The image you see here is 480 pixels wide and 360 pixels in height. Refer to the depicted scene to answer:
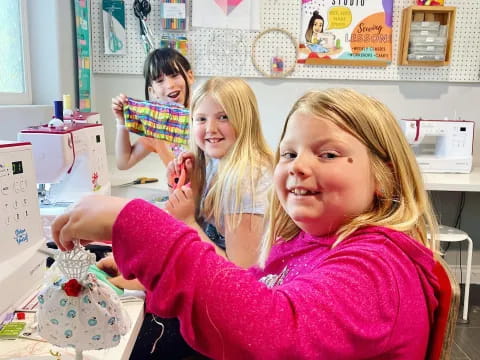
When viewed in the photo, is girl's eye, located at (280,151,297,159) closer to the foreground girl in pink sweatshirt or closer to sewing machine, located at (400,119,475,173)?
A: the foreground girl in pink sweatshirt

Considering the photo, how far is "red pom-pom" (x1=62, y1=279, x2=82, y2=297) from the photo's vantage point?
0.75m

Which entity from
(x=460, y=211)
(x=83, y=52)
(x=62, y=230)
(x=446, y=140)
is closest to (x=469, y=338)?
(x=460, y=211)

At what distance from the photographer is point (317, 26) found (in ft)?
9.86

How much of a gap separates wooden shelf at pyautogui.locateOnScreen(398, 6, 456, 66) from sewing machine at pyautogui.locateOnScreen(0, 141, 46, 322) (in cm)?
→ 259

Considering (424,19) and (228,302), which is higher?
(424,19)

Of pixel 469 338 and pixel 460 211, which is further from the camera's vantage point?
pixel 460 211

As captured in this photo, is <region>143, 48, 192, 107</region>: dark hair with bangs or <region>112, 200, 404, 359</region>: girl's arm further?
<region>143, 48, 192, 107</region>: dark hair with bangs

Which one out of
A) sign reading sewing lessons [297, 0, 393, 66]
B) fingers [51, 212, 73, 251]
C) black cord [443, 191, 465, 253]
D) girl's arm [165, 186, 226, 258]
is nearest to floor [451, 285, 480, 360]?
black cord [443, 191, 465, 253]

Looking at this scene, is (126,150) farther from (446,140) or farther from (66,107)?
(446,140)

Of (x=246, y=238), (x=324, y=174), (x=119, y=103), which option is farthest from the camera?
(x=119, y=103)

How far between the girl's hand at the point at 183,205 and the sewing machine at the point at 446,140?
166 centimetres

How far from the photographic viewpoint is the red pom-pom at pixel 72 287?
75 centimetres

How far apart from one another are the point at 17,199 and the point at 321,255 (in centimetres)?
74

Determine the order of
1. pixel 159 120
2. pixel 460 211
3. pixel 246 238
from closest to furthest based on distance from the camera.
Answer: pixel 246 238, pixel 159 120, pixel 460 211
